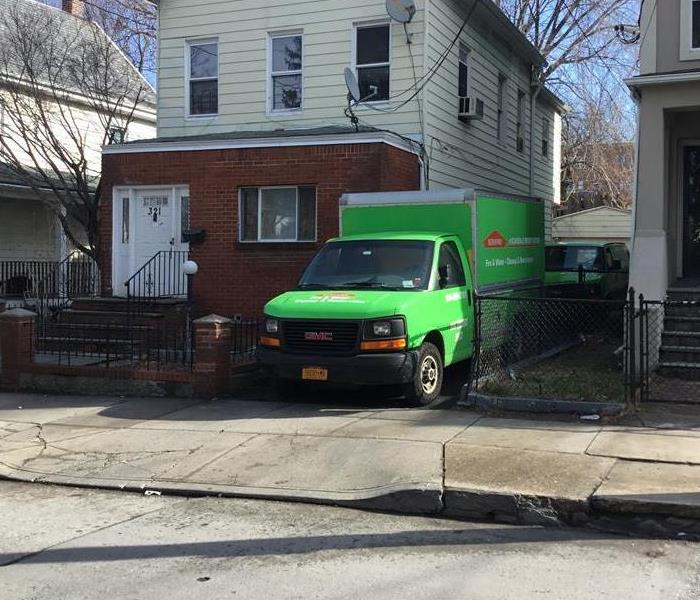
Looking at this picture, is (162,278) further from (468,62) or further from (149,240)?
(468,62)

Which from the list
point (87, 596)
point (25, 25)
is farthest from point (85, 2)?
point (87, 596)

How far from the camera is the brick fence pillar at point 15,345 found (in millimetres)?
10844

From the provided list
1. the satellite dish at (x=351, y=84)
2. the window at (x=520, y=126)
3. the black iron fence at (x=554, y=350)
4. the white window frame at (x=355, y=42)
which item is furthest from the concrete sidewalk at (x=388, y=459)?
the window at (x=520, y=126)

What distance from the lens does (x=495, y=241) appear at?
1098 cm

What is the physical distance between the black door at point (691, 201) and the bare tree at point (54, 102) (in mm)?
10827

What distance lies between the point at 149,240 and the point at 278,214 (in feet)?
9.00

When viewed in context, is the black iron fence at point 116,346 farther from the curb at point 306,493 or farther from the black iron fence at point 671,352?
the black iron fence at point 671,352

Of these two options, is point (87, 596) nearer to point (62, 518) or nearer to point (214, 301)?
point (62, 518)

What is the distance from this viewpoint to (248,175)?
13.7m

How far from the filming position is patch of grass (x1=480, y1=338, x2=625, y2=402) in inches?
336

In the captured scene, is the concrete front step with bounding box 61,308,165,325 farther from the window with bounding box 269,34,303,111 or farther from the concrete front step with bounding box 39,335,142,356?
the window with bounding box 269,34,303,111

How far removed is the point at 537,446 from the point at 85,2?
2286 centimetres

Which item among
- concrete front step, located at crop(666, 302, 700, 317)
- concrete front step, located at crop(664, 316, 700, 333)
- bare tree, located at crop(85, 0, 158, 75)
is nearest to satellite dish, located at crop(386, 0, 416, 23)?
concrete front step, located at crop(666, 302, 700, 317)

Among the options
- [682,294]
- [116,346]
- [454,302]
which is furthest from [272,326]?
[682,294]
